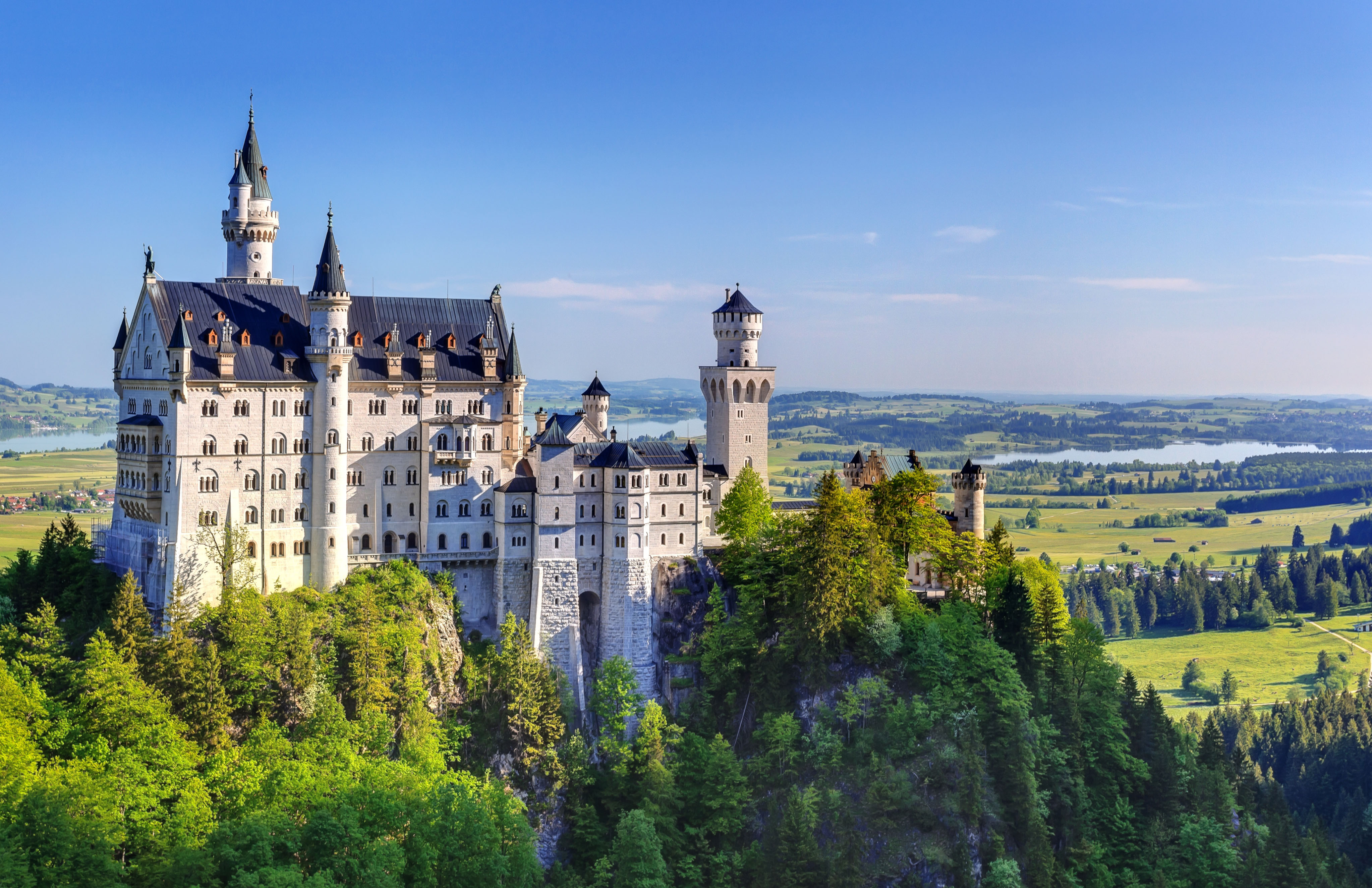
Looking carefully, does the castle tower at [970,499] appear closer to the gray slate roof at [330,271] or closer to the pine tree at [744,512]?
the pine tree at [744,512]

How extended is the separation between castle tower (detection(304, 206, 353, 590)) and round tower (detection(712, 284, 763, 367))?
28.0 m

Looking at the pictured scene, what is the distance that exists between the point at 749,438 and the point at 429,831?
1521 inches

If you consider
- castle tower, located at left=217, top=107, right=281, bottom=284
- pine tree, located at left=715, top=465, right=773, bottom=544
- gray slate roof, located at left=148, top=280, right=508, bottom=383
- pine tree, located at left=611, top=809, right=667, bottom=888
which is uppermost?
castle tower, located at left=217, top=107, right=281, bottom=284

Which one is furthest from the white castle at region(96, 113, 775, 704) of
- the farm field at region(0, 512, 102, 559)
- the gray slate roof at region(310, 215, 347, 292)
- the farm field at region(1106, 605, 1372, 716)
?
the farm field at region(1106, 605, 1372, 716)

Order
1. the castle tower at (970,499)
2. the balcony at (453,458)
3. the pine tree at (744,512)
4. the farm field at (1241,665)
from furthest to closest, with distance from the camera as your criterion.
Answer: the farm field at (1241,665), the castle tower at (970,499), the pine tree at (744,512), the balcony at (453,458)

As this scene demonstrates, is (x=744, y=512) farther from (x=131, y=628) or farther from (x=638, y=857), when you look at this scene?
(x=131, y=628)

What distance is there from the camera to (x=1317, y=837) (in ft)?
346

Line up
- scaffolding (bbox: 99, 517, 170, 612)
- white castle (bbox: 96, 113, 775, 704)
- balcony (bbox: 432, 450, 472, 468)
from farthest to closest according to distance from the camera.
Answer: balcony (bbox: 432, 450, 472, 468)
white castle (bbox: 96, 113, 775, 704)
scaffolding (bbox: 99, 517, 170, 612)

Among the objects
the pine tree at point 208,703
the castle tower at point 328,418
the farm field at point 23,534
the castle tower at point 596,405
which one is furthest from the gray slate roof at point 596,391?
the farm field at point 23,534

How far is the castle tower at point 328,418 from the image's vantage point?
88125 millimetres

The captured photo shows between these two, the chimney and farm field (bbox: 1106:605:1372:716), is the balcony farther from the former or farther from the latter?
farm field (bbox: 1106:605:1372:716)

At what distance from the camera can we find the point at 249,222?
314 feet

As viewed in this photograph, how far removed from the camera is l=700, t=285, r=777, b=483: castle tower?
335 ft

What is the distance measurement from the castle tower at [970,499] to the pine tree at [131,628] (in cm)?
5327
